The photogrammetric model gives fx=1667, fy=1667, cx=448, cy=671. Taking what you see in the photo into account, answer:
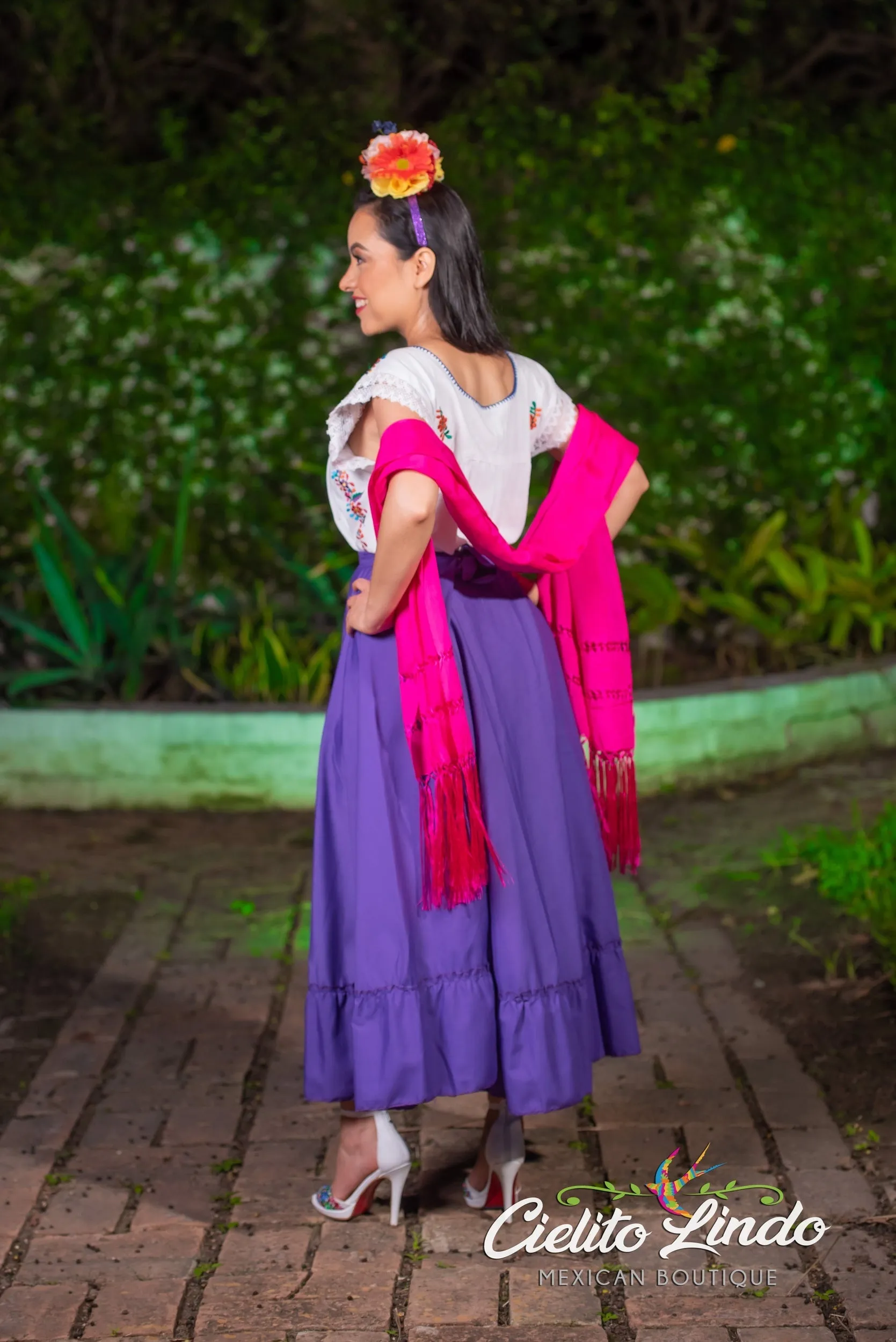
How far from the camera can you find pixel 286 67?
770 cm

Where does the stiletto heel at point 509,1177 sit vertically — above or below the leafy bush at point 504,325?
below

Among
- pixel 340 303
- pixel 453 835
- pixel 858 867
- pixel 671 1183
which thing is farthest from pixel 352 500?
pixel 340 303

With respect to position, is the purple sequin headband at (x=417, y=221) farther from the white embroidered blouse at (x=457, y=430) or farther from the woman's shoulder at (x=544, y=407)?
the woman's shoulder at (x=544, y=407)

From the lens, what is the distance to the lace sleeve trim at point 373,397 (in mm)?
2895

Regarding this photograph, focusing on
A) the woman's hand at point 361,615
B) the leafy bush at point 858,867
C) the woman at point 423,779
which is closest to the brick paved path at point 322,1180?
the woman at point 423,779

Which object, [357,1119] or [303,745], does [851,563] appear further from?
[357,1119]

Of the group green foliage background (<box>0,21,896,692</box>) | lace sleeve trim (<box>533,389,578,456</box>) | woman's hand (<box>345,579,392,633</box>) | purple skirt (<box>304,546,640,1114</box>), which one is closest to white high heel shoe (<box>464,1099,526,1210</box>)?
purple skirt (<box>304,546,640,1114</box>)

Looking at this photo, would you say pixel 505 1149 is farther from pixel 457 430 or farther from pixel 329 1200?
pixel 457 430

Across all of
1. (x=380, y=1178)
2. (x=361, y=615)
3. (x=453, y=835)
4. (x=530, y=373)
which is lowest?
(x=380, y=1178)

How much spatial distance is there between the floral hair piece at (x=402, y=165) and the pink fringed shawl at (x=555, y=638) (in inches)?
17.2

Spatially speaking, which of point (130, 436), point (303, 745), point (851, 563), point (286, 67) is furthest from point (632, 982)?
point (286, 67)

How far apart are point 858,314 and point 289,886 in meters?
3.86

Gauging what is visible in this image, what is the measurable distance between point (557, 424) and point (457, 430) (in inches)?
13.1

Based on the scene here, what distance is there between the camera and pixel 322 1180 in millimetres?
3400
